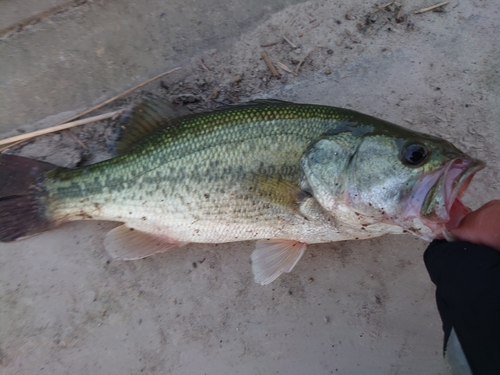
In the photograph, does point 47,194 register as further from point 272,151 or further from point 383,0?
point 383,0

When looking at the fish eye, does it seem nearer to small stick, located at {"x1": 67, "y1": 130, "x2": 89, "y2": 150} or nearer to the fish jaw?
the fish jaw

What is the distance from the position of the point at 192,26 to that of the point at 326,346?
2341 millimetres

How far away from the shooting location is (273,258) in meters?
2.18

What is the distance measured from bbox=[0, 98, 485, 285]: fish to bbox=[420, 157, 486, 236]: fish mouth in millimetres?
50

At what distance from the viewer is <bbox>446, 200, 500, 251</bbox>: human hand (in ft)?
4.75

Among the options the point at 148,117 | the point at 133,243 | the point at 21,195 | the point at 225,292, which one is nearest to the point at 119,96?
the point at 148,117

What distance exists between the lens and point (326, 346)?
7.54ft

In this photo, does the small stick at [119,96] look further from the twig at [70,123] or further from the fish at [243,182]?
the fish at [243,182]

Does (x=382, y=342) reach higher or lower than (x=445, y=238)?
lower

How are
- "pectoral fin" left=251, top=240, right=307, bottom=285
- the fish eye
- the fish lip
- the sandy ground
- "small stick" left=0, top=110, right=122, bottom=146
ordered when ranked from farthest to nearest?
Result: "small stick" left=0, top=110, right=122, bottom=146, the sandy ground, "pectoral fin" left=251, top=240, right=307, bottom=285, the fish eye, the fish lip

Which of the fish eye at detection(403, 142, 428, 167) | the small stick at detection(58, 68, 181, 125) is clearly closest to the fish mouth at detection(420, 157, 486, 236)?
the fish eye at detection(403, 142, 428, 167)

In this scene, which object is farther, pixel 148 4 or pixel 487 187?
pixel 148 4

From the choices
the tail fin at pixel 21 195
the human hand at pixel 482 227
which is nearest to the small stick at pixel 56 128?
the tail fin at pixel 21 195

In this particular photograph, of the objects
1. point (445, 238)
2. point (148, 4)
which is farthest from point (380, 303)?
point (148, 4)
